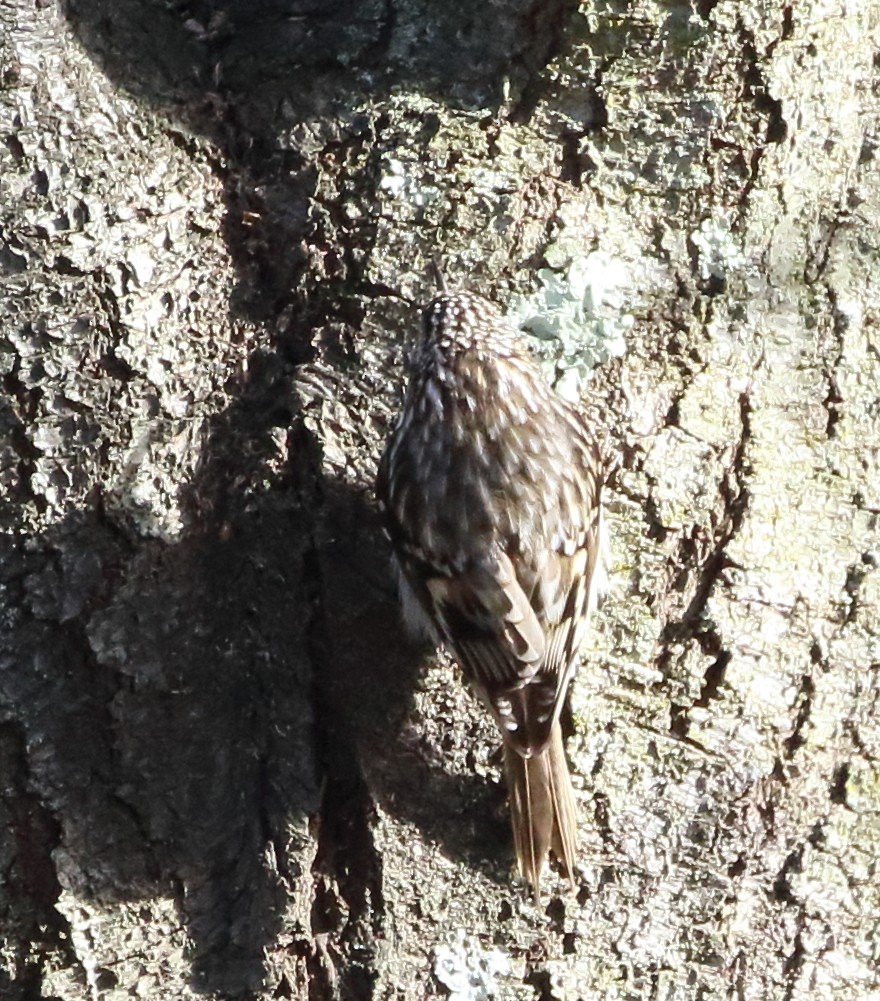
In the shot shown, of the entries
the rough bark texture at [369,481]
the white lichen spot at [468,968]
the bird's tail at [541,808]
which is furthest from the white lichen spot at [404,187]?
the white lichen spot at [468,968]

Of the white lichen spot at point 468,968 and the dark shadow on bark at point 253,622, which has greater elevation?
the dark shadow on bark at point 253,622

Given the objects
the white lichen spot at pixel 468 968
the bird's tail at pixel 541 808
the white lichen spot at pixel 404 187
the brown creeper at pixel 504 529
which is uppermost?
the white lichen spot at pixel 404 187

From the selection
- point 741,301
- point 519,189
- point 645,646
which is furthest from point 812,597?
point 519,189

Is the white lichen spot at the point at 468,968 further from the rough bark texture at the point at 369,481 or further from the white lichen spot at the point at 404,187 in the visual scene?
the white lichen spot at the point at 404,187

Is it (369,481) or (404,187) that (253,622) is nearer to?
(369,481)

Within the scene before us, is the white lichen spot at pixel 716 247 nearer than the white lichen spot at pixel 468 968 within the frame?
No

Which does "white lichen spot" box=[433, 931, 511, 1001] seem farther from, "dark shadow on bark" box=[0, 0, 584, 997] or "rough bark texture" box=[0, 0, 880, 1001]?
"dark shadow on bark" box=[0, 0, 584, 997]

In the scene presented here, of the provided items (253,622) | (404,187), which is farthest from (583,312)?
(253,622)
